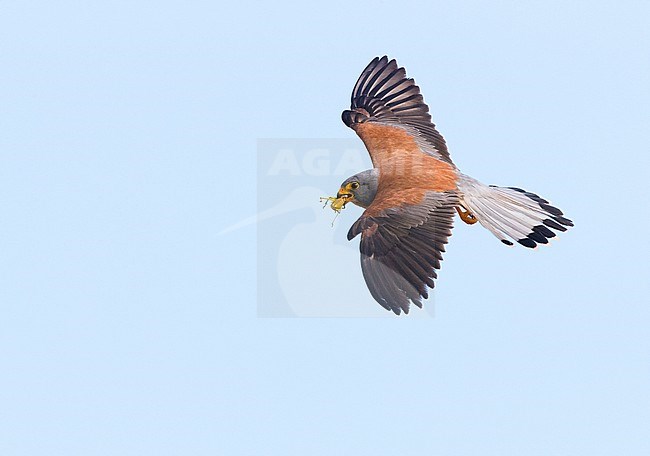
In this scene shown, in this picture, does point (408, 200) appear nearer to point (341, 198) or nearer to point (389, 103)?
point (341, 198)

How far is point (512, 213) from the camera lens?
812 centimetres

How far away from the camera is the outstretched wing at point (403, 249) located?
24.4 feet

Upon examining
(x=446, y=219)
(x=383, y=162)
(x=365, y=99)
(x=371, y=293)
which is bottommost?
(x=371, y=293)

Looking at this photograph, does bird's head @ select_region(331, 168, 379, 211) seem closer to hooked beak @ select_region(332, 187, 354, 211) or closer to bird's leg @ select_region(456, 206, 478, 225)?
hooked beak @ select_region(332, 187, 354, 211)

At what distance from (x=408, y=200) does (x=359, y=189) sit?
69 centimetres

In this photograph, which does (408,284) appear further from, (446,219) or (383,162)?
(383,162)

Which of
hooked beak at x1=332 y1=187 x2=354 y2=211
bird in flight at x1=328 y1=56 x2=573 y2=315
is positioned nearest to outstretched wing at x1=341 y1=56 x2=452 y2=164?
bird in flight at x1=328 y1=56 x2=573 y2=315

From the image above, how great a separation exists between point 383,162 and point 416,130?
597 millimetres

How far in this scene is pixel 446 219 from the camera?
7766 millimetres

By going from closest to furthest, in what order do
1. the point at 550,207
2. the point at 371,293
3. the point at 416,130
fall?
1. the point at 371,293
2. the point at 550,207
3. the point at 416,130

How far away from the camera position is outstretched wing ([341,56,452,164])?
905cm

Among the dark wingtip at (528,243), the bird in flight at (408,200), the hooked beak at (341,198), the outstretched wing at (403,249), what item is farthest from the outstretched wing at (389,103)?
the dark wingtip at (528,243)

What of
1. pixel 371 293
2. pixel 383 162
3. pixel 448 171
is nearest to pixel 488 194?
pixel 448 171

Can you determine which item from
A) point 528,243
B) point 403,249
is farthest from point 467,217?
point 403,249
